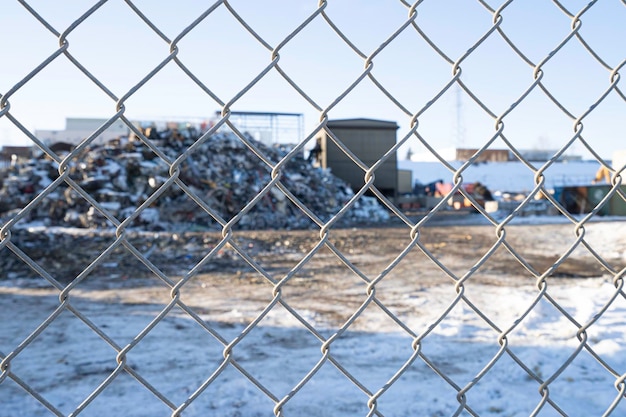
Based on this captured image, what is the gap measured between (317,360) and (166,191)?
1185cm

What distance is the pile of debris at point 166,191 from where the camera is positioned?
14.0m

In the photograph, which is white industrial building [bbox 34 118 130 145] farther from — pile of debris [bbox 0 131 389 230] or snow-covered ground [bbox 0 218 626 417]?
snow-covered ground [bbox 0 218 626 417]

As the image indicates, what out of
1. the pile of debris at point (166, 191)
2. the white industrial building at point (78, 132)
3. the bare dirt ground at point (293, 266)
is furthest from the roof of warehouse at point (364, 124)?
the bare dirt ground at point (293, 266)

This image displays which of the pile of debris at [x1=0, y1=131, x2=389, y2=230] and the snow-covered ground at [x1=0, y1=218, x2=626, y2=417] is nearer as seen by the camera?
the snow-covered ground at [x1=0, y1=218, x2=626, y2=417]

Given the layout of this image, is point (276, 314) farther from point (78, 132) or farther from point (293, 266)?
point (78, 132)

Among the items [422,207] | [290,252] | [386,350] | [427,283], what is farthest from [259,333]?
[422,207]

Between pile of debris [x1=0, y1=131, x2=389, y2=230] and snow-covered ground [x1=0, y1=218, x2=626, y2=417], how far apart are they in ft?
24.8

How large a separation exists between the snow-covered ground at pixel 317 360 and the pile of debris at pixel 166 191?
298 inches

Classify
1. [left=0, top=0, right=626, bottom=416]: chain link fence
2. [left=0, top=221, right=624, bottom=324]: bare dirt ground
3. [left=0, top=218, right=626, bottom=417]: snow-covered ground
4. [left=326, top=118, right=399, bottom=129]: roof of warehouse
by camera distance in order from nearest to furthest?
[left=0, top=0, right=626, bottom=416]: chain link fence
[left=0, top=218, right=626, bottom=417]: snow-covered ground
[left=0, top=221, right=624, bottom=324]: bare dirt ground
[left=326, top=118, right=399, bottom=129]: roof of warehouse

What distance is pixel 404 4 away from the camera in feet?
4.00

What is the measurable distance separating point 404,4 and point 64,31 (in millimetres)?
769

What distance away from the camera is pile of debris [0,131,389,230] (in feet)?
46.0

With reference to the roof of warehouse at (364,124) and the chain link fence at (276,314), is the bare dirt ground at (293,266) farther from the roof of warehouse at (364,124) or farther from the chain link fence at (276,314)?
the roof of warehouse at (364,124)

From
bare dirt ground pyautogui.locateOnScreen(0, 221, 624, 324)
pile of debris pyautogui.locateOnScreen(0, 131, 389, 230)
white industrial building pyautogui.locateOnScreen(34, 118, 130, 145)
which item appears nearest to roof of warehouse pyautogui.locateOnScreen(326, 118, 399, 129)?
pile of debris pyautogui.locateOnScreen(0, 131, 389, 230)
